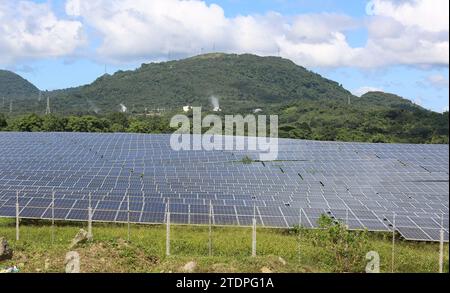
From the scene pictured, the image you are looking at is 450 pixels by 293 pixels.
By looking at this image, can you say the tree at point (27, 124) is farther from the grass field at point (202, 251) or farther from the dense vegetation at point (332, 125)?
the grass field at point (202, 251)

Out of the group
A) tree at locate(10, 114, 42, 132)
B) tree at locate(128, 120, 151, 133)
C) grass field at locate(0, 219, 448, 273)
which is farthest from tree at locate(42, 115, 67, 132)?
grass field at locate(0, 219, 448, 273)

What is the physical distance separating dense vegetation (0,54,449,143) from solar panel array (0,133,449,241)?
2152 centimetres

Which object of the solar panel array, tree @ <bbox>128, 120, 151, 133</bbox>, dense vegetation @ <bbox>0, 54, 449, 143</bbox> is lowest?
the solar panel array

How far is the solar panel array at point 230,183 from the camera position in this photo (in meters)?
22.3

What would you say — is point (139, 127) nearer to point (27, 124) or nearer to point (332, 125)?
point (27, 124)

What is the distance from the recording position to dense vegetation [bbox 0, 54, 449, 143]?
70.6 meters

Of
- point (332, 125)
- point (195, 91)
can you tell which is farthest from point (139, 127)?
point (195, 91)

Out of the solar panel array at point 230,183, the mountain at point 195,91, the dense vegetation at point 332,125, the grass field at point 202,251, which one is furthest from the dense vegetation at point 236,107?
the grass field at point 202,251

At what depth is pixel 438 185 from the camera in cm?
3062

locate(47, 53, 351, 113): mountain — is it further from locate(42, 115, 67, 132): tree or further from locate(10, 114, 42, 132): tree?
locate(10, 114, 42, 132): tree
